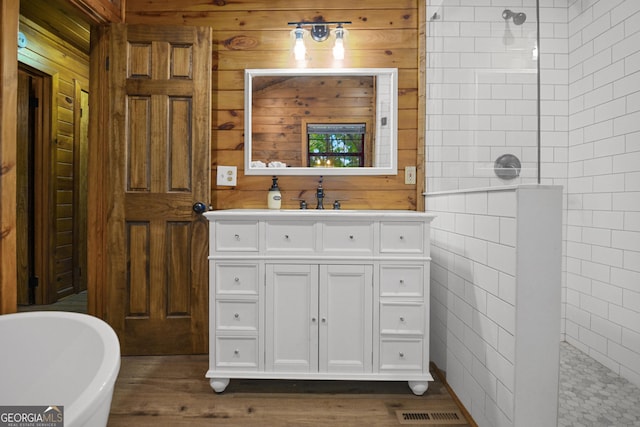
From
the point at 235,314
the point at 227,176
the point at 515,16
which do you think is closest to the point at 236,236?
the point at 235,314

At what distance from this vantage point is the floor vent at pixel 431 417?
1.72 meters

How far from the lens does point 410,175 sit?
2.48 metres

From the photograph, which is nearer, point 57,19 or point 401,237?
point 401,237

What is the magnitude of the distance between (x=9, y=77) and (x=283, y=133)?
4.58 feet

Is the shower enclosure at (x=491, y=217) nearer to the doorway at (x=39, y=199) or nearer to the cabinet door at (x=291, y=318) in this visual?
the cabinet door at (x=291, y=318)

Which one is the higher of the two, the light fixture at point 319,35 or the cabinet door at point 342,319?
the light fixture at point 319,35

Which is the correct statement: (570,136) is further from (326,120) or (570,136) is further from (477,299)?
(326,120)

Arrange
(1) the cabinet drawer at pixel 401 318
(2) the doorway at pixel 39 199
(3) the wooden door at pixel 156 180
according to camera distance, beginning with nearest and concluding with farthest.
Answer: (1) the cabinet drawer at pixel 401 318
(3) the wooden door at pixel 156 180
(2) the doorway at pixel 39 199

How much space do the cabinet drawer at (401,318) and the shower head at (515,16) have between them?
137cm

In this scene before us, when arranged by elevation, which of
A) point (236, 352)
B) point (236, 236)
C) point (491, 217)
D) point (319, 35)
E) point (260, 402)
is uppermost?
point (319, 35)

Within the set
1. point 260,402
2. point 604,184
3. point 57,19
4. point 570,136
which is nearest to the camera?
point 260,402

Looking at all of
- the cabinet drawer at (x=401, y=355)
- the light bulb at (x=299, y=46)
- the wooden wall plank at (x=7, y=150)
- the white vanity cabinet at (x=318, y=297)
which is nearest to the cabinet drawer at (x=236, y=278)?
the white vanity cabinet at (x=318, y=297)

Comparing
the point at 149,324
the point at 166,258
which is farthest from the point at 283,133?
the point at 149,324

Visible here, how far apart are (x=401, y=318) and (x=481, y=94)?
119 centimetres
